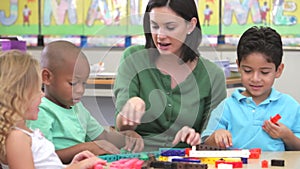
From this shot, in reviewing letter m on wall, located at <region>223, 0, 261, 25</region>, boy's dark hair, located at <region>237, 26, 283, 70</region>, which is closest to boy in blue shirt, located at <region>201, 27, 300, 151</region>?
boy's dark hair, located at <region>237, 26, 283, 70</region>

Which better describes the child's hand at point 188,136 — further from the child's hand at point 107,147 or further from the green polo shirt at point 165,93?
the child's hand at point 107,147

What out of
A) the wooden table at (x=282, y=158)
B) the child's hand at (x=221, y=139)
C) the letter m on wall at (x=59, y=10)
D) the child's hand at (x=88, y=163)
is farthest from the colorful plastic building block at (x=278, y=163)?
the letter m on wall at (x=59, y=10)

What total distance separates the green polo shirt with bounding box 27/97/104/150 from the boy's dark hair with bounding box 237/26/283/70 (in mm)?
626

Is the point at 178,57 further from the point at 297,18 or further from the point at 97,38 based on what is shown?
the point at 297,18

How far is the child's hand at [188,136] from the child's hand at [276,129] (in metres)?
0.32

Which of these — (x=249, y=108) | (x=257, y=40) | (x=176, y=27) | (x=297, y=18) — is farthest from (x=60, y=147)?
(x=297, y=18)

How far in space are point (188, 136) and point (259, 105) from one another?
0.43 m

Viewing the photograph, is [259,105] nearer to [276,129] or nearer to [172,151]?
[276,129]

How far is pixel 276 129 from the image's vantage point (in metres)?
1.80

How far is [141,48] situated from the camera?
180 cm

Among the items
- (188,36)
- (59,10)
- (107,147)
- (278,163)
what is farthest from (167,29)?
(59,10)

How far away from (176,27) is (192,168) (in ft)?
1.33

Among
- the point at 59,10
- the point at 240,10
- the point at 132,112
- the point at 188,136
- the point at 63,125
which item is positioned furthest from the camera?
the point at 59,10

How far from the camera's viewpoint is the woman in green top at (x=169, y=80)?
1595 millimetres
